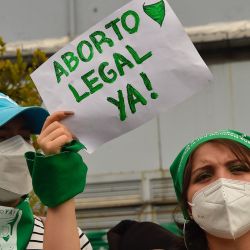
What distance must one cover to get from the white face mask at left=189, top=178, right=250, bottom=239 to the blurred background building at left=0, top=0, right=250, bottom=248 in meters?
3.78

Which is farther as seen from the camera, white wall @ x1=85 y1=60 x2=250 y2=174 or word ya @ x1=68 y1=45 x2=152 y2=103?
white wall @ x1=85 y1=60 x2=250 y2=174

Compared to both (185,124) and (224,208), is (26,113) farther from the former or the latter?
(185,124)

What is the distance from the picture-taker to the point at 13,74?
407cm

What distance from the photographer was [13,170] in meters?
2.53

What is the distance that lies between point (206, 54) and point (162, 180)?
1207mm

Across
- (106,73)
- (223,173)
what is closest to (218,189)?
(223,173)

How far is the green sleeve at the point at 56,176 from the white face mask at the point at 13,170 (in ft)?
1.08

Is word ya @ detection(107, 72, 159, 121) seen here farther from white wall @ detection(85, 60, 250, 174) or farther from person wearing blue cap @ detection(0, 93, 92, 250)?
white wall @ detection(85, 60, 250, 174)

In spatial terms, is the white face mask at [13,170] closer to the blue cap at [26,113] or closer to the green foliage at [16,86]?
the blue cap at [26,113]

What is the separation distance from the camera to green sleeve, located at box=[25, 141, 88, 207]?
2.14m

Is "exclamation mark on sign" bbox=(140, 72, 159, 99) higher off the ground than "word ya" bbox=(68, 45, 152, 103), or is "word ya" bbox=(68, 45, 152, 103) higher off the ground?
"word ya" bbox=(68, 45, 152, 103)

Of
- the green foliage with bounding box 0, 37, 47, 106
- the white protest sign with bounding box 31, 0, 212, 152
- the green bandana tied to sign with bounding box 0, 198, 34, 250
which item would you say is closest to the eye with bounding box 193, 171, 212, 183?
the white protest sign with bounding box 31, 0, 212, 152

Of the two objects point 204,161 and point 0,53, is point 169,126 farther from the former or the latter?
point 204,161

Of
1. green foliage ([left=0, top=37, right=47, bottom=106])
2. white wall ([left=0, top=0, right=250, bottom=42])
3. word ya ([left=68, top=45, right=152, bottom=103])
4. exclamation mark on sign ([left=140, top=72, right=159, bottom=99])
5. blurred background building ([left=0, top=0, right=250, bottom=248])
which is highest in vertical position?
white wall ([left=0, top=0, right=250, bottom=42])
